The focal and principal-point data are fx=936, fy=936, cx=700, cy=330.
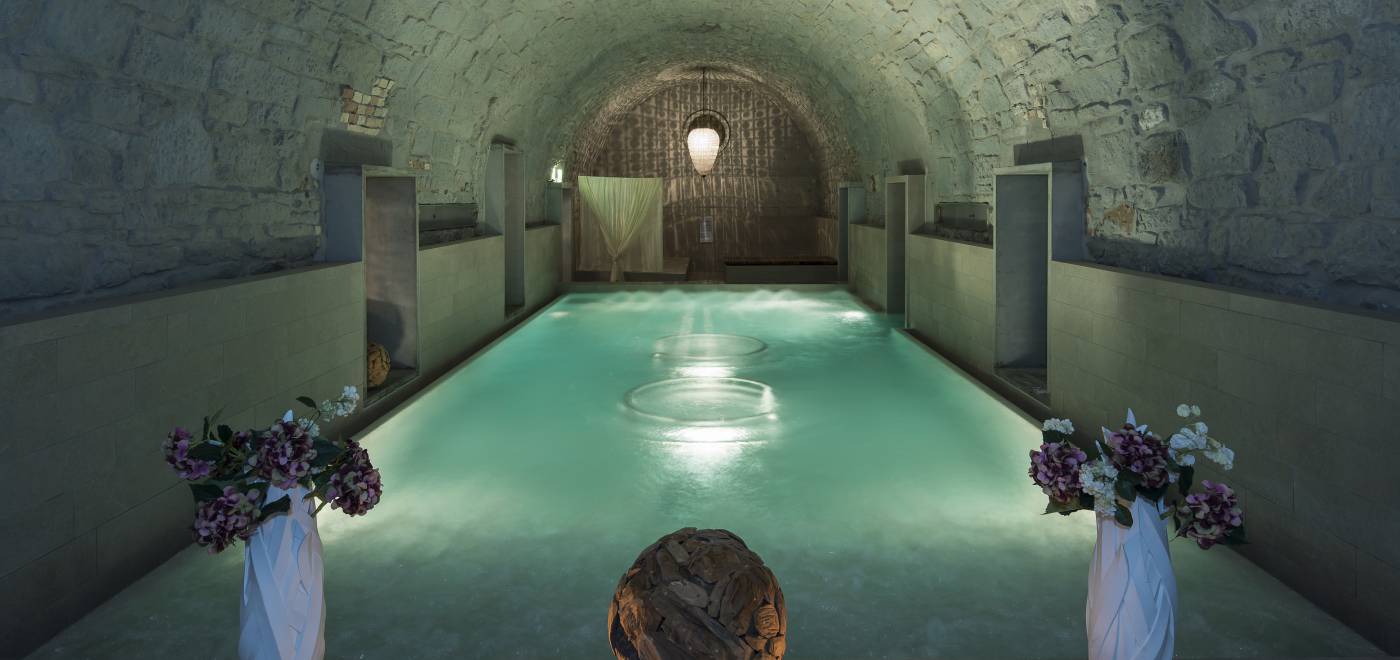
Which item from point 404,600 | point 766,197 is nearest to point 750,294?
point 766,197

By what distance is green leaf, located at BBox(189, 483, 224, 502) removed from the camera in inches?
80.4

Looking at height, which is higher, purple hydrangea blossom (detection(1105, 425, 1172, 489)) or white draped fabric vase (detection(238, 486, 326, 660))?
purple hydrangea blossom (detection(1105, 425, 1172, 489))

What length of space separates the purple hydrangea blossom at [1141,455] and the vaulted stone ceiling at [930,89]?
52.0 inches

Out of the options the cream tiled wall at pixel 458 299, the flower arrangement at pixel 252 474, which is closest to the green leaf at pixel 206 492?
the flower arrangement at pixel 252 474

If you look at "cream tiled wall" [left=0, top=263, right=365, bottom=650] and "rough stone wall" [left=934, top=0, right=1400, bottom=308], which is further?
"rough stone wall" [left=934, top=0, right=1400, bottom=308]

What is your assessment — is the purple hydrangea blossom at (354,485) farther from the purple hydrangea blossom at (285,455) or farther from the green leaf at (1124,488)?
the green leaf at (1124,488)

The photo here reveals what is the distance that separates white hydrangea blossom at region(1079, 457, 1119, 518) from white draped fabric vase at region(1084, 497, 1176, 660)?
5cm

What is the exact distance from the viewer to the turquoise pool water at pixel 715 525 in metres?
2.66

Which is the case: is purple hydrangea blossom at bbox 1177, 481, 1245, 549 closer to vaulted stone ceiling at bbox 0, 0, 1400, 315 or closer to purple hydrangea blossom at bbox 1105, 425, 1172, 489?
purple hydrangea blossom at bbox 1105, 425, 1172, 489

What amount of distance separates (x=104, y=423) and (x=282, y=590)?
1315 mm

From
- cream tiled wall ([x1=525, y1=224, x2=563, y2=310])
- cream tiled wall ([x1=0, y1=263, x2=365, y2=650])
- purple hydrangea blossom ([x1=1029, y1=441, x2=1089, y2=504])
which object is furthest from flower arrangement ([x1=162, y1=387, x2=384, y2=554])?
cream tiled wall ([x1=525, y1=224, x2=563, y2=310])

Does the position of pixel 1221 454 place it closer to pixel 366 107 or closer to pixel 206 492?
pixel 206 492

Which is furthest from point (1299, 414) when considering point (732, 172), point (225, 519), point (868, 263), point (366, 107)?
point (732, 172)

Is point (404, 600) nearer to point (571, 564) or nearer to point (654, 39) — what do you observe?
point (571, 564)
